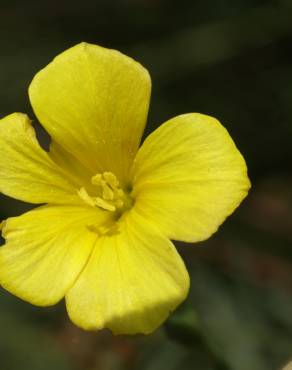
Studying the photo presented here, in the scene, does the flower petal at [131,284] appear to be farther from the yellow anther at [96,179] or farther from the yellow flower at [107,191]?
the yellow anther at [96,179]

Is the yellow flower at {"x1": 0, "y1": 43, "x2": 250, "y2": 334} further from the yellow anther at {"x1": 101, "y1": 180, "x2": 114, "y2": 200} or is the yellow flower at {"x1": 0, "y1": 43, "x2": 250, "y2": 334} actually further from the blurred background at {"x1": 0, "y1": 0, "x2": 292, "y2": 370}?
the blurred background at {"x1": 0, "y1": 0, "x2": 292, "y2": 370}

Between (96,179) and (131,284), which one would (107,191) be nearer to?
(96,179)

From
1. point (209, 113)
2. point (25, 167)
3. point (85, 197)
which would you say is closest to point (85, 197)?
point (85, 197)

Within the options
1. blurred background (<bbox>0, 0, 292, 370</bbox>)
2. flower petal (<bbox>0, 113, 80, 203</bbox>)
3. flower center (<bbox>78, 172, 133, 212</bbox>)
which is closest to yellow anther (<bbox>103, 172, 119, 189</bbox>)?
flower center (<bbox>78, 172, 133, 212</bbox>)

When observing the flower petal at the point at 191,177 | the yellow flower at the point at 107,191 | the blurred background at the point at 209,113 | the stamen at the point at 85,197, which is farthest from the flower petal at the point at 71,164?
the blurred background at the point at 209,113

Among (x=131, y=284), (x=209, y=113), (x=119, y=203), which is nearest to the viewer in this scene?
(x=131, y=284)
